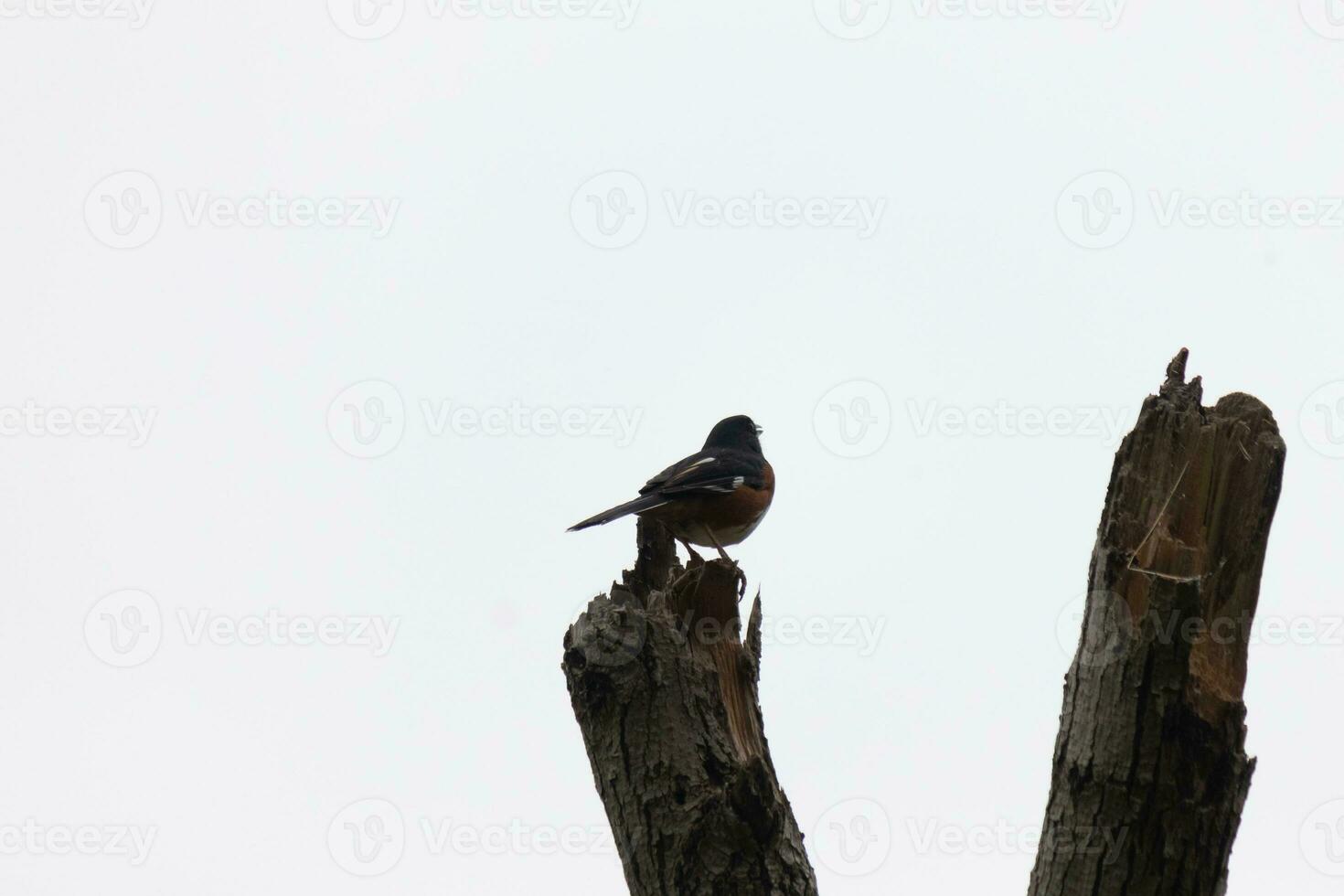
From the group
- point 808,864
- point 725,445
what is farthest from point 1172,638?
point 725,445

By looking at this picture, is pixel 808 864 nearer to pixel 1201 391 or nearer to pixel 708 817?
pixel 708 817

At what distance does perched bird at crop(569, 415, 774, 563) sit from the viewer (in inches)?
265

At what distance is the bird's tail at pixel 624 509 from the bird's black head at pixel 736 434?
1937mm

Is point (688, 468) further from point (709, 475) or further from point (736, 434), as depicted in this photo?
point (736, 434)

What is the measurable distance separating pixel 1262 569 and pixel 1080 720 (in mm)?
702

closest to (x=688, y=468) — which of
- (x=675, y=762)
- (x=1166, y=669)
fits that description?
(x=675, y=762)

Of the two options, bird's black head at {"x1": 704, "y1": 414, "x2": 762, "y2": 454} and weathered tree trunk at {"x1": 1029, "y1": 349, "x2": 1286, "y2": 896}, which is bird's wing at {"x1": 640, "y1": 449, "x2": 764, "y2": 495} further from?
weathered tree trunk at {"x1": 1029, "y1": 349, "x2": 1286, "y2": 896}

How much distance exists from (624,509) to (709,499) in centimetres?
85

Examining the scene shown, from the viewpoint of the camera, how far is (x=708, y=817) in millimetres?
4039

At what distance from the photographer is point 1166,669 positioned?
337cm

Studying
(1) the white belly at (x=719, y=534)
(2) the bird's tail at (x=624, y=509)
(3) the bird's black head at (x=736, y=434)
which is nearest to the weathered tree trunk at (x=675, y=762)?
(2) the bird's tail at (x=624, y=509)

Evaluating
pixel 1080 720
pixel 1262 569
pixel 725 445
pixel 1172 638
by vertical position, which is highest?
pixel 725 445

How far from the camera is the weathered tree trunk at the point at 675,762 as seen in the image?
402cm

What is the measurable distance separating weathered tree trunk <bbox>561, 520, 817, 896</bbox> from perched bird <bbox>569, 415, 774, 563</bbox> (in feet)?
Answer: 6.69
